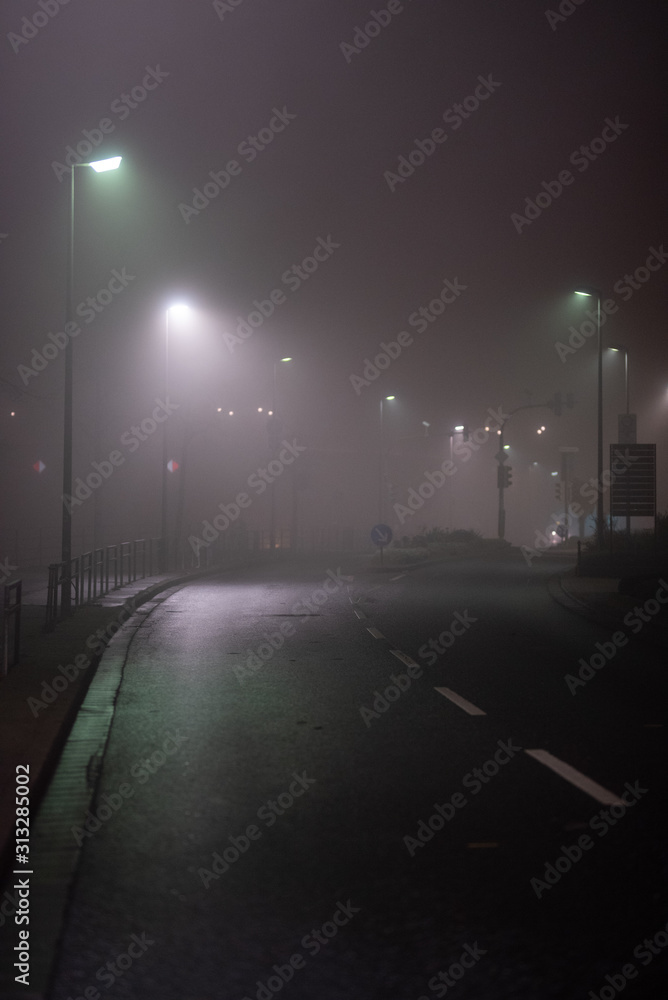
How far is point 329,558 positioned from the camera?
4866cm

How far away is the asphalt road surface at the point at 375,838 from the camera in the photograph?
4016 mm

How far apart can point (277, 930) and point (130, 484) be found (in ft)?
261

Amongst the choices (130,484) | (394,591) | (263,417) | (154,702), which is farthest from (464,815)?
(263,417)

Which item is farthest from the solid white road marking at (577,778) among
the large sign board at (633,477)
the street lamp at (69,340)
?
the large sign board at (633,477)

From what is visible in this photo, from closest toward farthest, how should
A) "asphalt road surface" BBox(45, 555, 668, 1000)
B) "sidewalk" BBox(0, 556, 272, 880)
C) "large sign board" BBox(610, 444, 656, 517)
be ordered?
1. "asphalt road surface" BBox(45, 555, 668, 1000)
2. "sidewalk" BBox(0, 556, 272, 880)
3. "large sign board" BBox(610, 444, 656, 517)

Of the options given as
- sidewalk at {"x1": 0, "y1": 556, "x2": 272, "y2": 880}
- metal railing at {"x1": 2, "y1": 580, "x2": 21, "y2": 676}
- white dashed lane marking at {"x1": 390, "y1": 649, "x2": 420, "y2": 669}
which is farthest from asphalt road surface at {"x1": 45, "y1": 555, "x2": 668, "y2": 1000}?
metal railing at {"x1": 2, "y1": 580, "x2": 21, "y2": 676}

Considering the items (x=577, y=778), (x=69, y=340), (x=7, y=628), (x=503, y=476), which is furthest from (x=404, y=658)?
(x=503, y=476)

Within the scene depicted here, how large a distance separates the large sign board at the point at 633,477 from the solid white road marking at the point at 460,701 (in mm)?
20117

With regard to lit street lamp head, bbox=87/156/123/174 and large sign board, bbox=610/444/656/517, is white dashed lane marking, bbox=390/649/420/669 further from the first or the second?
large sign board, bbox=610/444/656/517

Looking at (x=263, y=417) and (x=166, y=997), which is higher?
(x=263, y=417)

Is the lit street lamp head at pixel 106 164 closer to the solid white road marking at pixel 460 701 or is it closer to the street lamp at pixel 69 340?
the street lamp at pixel 69 340

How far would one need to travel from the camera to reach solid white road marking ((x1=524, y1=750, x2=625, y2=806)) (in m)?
6.30

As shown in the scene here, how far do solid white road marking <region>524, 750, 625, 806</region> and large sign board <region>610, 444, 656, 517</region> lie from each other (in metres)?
22.9

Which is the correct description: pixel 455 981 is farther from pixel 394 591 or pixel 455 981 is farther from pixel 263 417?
pixel 263 417
